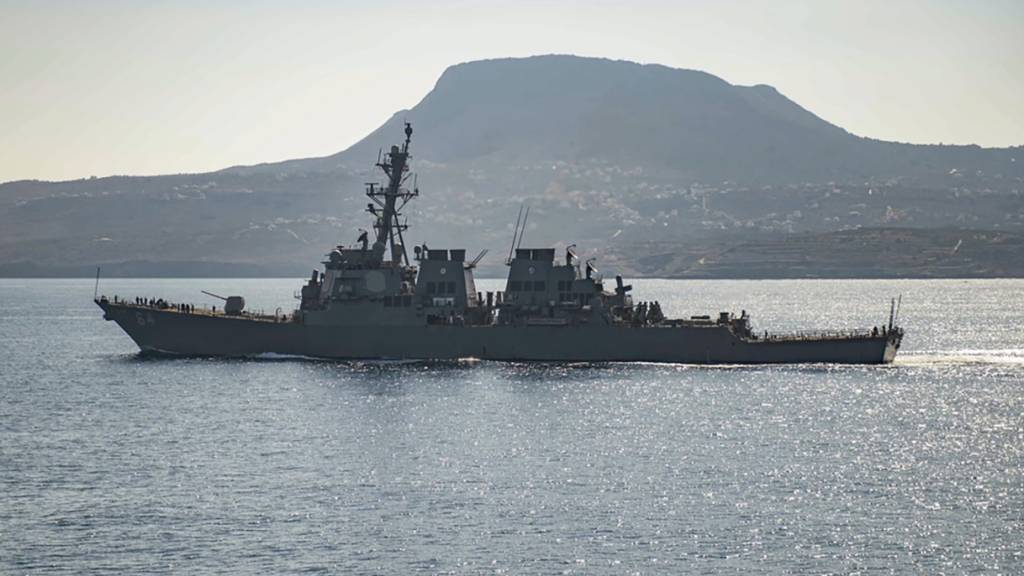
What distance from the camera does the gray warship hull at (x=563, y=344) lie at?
247 feet

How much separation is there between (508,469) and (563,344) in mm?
29120

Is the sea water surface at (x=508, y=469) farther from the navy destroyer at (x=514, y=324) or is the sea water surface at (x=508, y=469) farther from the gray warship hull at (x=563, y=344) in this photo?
the navy destroyer at (x=514, y=324)

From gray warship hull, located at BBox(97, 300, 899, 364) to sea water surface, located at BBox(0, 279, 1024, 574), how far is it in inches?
46.3

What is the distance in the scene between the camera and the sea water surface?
3625 centimetres

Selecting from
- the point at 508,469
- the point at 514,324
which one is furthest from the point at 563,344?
the point at 508,469

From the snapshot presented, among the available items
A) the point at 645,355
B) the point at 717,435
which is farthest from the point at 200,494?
the point at 645,355

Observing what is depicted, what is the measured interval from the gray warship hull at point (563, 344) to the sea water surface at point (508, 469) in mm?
1176

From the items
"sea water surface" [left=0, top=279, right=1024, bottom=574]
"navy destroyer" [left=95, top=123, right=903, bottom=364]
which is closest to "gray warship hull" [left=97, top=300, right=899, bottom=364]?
"navy destroyer" [left=95, top=123, right=903, bottom=364]

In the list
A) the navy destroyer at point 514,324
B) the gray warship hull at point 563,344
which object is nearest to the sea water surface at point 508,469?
the gray warship hull at point 563,344

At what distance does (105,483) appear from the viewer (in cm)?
4434

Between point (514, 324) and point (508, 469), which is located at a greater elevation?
point (514, 324)

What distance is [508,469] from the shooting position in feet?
154

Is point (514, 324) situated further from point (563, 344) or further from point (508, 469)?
point (508, 469)

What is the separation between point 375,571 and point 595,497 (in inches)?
390
